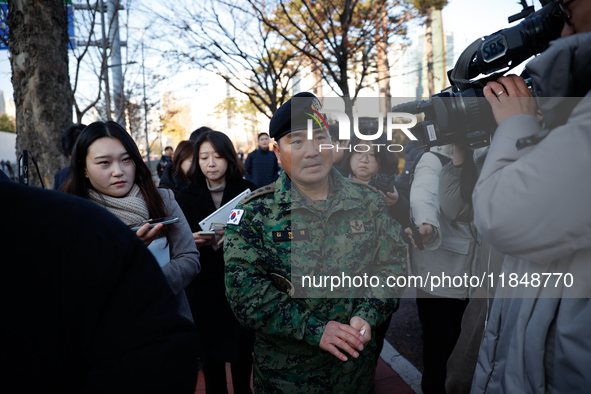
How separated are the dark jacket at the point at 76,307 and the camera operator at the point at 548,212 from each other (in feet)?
2.90

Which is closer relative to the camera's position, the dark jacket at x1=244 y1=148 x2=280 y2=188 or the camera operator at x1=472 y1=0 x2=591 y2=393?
the camera operator at x1=472 y1=0 x2=591 y2=393

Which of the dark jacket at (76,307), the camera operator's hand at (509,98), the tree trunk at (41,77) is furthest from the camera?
the tree trunk at (41,77)

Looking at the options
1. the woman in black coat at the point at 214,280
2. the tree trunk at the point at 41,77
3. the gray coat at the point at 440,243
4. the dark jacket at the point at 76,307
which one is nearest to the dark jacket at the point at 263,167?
the tree trunk at the point at 41,77

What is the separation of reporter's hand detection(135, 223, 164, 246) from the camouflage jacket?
13.5 inches

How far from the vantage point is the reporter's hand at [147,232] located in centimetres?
177

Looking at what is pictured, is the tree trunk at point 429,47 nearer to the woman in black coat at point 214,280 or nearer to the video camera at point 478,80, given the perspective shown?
the woman in black coat at point 214,280

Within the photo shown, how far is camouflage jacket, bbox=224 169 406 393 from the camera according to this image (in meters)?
1.66

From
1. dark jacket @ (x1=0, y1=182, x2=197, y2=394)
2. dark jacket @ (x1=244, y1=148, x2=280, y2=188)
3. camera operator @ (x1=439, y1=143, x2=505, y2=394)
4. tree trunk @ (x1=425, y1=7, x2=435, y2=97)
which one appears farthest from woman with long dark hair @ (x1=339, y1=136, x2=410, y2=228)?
dark jacket @ (x1=244, y1=148, x2=280, y2=188)

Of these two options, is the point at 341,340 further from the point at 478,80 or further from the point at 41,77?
the point at 41,77

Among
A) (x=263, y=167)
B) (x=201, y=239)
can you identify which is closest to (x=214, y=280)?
(x=201, y=239)

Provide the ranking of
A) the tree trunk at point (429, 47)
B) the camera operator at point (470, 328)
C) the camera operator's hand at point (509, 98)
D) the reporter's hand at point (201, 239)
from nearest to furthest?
the camera operator's hand at point (509, 98)
the camera operator at point (470, 328)
the reporter's hand at point (201, 239)
the tree trunk at point (429, 47)

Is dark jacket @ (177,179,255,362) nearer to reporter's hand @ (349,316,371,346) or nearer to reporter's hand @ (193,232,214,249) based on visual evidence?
reporter's hand @ (193,232,214,249)

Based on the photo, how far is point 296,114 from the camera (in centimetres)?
186

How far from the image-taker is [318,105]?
1.94 meters
